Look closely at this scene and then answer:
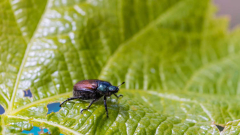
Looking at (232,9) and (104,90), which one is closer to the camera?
(104,90)

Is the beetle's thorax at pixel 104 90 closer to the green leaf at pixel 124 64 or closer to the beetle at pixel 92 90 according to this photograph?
the beetle at pixel 92 90

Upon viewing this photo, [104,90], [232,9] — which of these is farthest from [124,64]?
[232,9]

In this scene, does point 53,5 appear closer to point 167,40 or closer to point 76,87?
point 76,87

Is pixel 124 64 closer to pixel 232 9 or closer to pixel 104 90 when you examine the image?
pixel 104 90

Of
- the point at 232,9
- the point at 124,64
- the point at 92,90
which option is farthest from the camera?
the point at 232,9

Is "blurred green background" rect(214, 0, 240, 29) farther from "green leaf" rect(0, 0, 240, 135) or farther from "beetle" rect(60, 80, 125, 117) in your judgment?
"beetle" rect(60, 80, 125, 117)

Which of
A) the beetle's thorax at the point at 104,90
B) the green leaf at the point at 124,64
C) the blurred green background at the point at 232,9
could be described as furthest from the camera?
the blurred green background at the point at 232,9

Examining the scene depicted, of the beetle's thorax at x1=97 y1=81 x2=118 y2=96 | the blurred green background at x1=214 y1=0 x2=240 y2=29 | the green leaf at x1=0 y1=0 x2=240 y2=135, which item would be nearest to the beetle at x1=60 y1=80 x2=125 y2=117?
the beetle's thorax at x1=97 y1=81 x2=118 y2=96

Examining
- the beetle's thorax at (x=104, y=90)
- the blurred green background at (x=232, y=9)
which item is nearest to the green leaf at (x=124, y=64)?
the beetle's thorax at (x=104, y=90)
